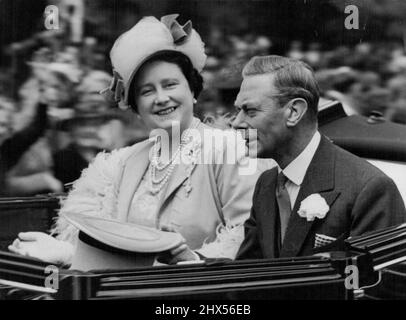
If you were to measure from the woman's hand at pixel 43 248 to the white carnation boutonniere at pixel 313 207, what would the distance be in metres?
0.79

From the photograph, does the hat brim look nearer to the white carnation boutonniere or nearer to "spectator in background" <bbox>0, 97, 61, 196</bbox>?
"spectator in background" <bbox>0, 97, 61, 196</bbox>

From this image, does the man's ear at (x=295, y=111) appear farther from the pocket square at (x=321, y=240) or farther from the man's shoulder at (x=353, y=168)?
the pocket square at (x=321, y=240)

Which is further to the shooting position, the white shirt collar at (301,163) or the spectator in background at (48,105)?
the spectator in background at (48,105)

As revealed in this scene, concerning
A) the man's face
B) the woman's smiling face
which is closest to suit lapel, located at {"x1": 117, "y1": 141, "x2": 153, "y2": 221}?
the woman's smiling face

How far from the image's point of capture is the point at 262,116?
263 cm

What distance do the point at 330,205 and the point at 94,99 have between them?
0.88 metres

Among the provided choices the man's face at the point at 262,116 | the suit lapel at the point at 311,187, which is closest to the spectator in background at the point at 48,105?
the man's face at the point at 262,116

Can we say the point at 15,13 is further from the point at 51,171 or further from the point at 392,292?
the point at 392,292

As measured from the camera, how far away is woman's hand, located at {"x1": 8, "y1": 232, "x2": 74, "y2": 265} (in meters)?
2.79

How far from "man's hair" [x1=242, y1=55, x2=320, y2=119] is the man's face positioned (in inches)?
0.8

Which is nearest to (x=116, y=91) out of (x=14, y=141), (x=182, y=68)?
(x=182, y=68)

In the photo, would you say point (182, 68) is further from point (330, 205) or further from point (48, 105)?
point (330, 205)

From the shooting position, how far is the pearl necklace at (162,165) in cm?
273

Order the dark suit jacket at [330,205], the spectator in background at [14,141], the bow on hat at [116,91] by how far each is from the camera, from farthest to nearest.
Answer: the spectator in background at [14,141]
the bow on hat at [116,91]
the dark suit jacket at [330,205]
